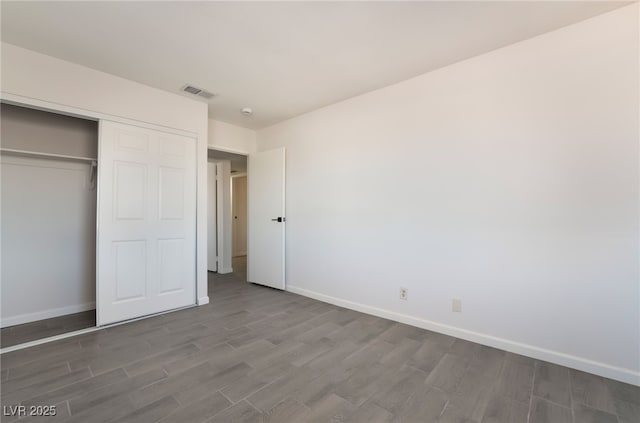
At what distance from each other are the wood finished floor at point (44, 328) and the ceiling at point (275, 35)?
8.26 ft

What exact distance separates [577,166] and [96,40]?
151 inches

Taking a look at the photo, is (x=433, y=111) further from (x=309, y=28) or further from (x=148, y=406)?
(x=148, y=406)

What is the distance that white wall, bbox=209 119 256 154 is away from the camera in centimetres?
422

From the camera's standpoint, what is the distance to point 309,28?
220 centimetres

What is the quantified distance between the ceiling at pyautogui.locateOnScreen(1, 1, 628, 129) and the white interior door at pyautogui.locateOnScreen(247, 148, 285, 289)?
144 centimetres

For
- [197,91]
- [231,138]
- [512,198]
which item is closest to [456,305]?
[512,198]

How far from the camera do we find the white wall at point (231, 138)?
4223mm

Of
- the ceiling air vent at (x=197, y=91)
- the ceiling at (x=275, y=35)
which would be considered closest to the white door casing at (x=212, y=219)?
the ceiling air vent at (x=197, y=91)

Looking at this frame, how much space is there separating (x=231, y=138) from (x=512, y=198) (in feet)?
12.2

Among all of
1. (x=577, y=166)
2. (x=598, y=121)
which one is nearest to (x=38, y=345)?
(x=577, y=166)

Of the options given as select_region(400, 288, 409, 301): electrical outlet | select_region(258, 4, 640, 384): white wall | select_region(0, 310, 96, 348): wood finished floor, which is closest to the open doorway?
select_region(0, 310, 96, 348): wood finished floor

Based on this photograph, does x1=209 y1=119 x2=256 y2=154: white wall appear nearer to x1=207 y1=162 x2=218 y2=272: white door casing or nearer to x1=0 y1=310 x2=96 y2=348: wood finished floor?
x1=207 y1=162 x2=218 y2=272: white door casing

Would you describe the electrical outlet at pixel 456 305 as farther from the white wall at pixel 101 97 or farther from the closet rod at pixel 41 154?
the closet rod at pixel 41 154

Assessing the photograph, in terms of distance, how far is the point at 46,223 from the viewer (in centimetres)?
310
